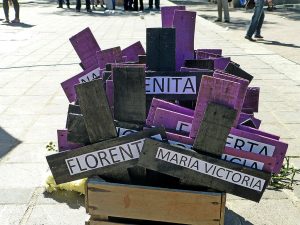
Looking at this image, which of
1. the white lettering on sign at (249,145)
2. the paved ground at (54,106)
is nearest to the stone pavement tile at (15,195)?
the paved ground at (54,106)

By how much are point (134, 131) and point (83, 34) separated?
1223 millimetres

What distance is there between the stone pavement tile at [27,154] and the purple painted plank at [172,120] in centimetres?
192

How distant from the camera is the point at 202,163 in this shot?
228cm

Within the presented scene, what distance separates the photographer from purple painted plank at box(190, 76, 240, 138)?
2260 mm

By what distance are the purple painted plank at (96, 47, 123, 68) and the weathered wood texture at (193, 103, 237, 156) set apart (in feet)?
3.76

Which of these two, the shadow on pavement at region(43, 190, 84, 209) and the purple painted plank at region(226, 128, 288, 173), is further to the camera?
the shadow on pavement at region(43, 190, 84, 209)

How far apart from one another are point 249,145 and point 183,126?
1.21ft

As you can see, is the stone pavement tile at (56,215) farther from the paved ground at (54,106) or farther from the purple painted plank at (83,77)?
the purple painted plank at (83,77)

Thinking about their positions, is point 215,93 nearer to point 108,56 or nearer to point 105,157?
point 105,157

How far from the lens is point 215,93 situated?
230cm

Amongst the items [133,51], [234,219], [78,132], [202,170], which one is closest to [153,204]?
[202,170]

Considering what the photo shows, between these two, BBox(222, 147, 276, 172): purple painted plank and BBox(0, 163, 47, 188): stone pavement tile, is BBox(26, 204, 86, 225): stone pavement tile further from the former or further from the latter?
Answer: BBox(222, 147, 276, 172): purple painted plank

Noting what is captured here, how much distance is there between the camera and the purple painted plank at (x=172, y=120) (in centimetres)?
241

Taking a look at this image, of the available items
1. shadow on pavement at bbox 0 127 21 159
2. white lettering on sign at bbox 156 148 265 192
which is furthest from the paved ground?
white lettering on sign at bbox 156 148 265 192
